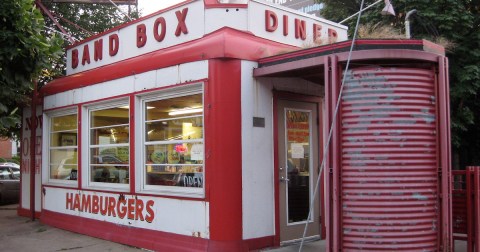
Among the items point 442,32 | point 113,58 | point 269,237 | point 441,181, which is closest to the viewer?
point 441,181

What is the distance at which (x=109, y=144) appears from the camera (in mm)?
9500

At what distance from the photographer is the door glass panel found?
7965mm

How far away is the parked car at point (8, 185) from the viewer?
16.2 meters

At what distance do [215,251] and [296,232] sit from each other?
1559mm

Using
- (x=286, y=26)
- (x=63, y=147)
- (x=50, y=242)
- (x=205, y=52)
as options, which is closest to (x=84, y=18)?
(x=63, y=147)

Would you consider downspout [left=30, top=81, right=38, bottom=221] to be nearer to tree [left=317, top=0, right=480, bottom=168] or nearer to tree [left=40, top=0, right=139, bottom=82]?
tree [left=40, top=0, right=139, bottom=82]

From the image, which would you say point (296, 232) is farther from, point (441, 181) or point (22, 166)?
point (22, 166)

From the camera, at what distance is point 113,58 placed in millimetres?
9797

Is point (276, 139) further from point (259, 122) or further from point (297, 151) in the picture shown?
point (297, 151)

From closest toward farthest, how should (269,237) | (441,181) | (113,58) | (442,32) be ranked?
(441,181) < (269,237) < (113,58) < (442,32)

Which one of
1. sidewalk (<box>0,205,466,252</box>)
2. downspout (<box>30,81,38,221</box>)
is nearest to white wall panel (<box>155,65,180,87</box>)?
sidewalk (<box>0,205,466,252</box>)

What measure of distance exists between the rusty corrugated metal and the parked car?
13.5m

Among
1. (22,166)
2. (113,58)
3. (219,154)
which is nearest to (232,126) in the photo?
(219,154)

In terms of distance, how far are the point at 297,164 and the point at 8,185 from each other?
1189 centimetres
